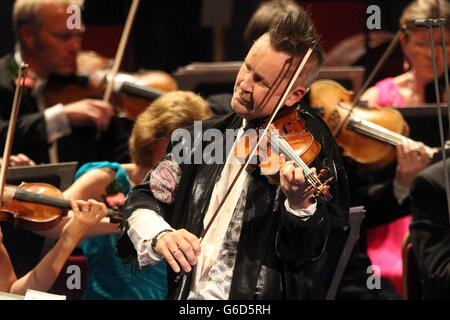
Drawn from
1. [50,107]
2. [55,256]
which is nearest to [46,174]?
[55,256]

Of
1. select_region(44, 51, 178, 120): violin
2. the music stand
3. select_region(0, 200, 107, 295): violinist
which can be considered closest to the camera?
select_region(0, 200, 107, 295): violinist

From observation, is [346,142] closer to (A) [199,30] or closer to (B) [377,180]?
(B) [377,180]

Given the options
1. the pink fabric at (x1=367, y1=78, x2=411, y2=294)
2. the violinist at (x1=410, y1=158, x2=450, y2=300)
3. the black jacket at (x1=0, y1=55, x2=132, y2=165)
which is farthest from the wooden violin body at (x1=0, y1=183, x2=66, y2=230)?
the pink fabric at (x1=367, y1=78, x2=411, y2=294)

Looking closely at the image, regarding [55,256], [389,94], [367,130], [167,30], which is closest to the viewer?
[55,256]

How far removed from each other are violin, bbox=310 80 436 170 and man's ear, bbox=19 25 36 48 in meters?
1.03

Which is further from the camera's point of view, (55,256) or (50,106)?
(50,106)

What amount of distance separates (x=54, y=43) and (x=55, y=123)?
0.30 metres

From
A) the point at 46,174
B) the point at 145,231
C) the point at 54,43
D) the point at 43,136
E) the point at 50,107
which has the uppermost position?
the point at 54,43

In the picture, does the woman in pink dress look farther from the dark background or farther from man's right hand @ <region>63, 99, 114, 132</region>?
man's right hand @ <region>63, 99, 114, 132</region>

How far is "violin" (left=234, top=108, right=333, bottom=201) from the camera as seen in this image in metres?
1.73

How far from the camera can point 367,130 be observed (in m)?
2.77

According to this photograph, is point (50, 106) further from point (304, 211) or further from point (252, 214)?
point (304, 211)

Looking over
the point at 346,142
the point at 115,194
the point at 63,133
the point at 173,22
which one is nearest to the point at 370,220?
the point at 346,142
